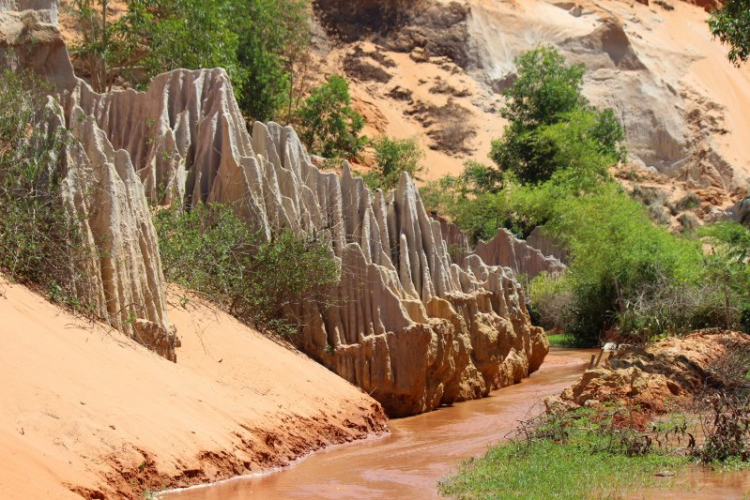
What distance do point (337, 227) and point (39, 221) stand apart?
5.85 metres

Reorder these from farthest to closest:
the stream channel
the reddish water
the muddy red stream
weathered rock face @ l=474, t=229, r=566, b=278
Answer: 1. weathered rock face @ l=474, t=229, r=566, b=278
2. the muddy red stream
3. the stream channel
4. the reddish water

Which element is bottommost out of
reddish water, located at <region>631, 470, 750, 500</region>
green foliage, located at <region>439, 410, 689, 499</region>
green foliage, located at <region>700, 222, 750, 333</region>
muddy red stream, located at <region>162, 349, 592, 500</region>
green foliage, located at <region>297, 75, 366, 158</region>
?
muddy red stream, located at <region>162, 349, 592, 500</region>

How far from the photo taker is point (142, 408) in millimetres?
9312

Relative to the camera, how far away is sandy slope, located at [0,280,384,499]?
25.3ft

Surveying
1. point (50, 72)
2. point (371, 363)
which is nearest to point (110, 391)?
point (371, 363)

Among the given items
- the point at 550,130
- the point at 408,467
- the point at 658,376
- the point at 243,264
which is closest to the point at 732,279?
the point at 658,376

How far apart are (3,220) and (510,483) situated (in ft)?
20.6

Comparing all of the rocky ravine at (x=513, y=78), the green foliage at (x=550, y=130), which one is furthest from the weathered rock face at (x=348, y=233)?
the rocky ravine at (x=513, y=78)

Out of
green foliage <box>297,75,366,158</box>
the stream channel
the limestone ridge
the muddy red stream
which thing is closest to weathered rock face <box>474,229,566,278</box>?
green foliage <box>297,75,366,158</box>

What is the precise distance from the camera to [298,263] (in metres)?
14.9

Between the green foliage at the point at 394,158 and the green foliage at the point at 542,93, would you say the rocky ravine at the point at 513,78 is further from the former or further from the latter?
the green foliage at the point at 542,93

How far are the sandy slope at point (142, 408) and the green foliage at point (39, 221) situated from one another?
477mm

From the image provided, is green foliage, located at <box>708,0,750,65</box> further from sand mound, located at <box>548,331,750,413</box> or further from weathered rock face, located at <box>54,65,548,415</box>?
weathered rock face, located at <box>54,65,548,415</box>

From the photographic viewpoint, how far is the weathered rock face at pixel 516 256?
3128 cm
